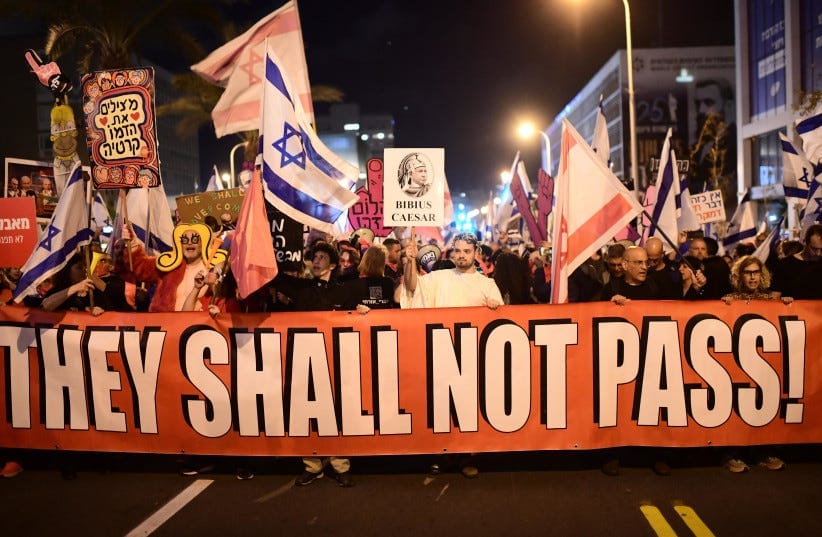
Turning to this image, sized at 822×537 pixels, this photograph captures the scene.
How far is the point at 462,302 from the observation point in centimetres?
553

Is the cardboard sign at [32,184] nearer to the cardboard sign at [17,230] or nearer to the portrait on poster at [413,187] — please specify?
the cardboard sign at [17,230]

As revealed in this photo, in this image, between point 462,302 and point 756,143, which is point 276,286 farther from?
point 756,143

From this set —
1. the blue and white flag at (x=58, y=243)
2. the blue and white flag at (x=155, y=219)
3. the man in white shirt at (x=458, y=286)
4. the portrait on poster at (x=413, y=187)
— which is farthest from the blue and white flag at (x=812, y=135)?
the blue and white flag at (x=155, y=219)

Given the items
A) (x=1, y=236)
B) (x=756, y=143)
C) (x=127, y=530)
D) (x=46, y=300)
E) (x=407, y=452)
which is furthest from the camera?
(x=756, y=143)

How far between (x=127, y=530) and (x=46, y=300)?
2.26m

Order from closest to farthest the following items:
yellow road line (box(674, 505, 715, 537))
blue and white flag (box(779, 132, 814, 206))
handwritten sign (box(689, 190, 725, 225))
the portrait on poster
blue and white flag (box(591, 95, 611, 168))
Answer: yellow road line (box(674, 505, 715, 537))
the portrait on poster
blue and white flag (box(779, 132, 814, 206))
blue and white flag (box(591, 95, 611, 168))
handwritten sign (box(689, 190, 725, 225))

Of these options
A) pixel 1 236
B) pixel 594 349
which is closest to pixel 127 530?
pixel 594 349

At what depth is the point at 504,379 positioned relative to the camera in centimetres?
522

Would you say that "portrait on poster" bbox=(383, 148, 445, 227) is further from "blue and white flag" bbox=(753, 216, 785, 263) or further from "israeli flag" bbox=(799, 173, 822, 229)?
"israeli flag" bbox=(799, 173, 822, 229)

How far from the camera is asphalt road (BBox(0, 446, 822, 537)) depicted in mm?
4320

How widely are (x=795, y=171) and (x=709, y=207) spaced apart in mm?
2527

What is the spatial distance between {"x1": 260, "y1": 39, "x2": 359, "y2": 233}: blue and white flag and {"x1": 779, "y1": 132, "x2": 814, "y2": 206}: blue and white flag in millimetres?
7138

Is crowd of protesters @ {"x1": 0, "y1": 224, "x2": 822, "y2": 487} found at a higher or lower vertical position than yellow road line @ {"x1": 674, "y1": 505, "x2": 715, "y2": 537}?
higher

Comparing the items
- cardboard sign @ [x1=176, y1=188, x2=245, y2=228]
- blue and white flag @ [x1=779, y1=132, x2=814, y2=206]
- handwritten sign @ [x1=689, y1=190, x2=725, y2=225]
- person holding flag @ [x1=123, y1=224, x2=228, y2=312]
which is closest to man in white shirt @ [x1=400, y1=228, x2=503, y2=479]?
person holding flag @ [x1=123, y1=224, x2=228, y2=312]
